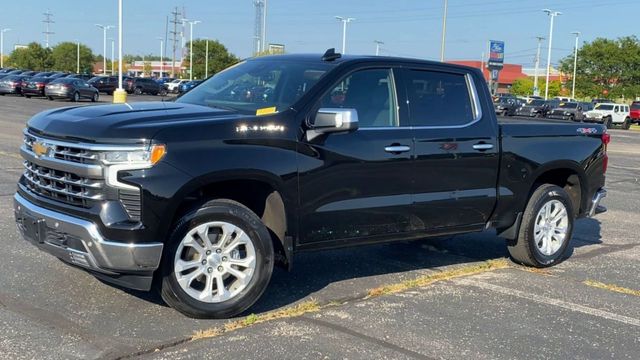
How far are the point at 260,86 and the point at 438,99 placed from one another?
1.60 meters

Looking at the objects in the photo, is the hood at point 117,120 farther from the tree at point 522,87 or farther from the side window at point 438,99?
the tree at point 522,87

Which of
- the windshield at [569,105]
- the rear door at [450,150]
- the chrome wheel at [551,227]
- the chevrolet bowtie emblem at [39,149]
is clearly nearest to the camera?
the chevrolet bowtie emblem at [39,149]

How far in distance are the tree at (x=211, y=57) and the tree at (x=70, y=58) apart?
21923 mm

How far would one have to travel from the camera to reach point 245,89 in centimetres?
558

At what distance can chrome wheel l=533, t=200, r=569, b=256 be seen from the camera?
263 inches

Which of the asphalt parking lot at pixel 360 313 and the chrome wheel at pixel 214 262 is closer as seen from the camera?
the asphalt parking lot at pixel 360 313

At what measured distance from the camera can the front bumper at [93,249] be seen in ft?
14.1

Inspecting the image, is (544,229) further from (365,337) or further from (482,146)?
(365,337)

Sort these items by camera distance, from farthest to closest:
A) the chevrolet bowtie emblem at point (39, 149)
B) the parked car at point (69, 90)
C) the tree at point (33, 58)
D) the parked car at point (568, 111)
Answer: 1. the tree at point (33, 58)
2. the parked car at point (568, 111)
3. the parked car at point (69, 90)
4. the chevrolet bowtie emblem at point (39, 149)

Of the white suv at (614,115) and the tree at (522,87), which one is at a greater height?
the tree at (522,87)

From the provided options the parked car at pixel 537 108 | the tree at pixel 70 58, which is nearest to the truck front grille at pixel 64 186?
the parked car at pixel 537 108

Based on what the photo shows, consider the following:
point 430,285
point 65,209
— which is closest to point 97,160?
point 65,209

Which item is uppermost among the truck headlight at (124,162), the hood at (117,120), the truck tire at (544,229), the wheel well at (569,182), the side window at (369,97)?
the side window at (369,97)

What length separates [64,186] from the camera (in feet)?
15.1
